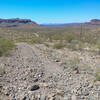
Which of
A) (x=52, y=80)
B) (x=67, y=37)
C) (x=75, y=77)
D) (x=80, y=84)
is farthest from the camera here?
(x=67, y=37)

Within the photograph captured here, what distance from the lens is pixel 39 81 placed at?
852cm

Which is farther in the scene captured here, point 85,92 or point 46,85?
point 46,85

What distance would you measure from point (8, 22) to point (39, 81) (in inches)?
6764

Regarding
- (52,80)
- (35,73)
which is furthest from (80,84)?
(35,73)

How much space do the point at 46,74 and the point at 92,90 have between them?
3.04 meters

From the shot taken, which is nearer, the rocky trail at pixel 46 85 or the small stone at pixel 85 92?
the rocky trail at pixel 46 85

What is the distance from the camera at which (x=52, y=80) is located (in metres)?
8.69

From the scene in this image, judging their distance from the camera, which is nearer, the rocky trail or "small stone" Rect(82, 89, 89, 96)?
the rocky trail

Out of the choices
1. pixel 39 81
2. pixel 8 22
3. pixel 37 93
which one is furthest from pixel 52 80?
pixel 8 22

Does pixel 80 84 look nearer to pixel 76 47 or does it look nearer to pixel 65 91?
pixel 65 91

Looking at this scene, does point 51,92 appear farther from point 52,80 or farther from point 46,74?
point 46,74

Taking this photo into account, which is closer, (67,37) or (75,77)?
(75,77)

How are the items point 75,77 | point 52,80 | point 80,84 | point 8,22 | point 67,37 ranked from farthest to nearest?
point 8,22 < point 67,37 < point 75,77 < point 52,80 < point 80,84

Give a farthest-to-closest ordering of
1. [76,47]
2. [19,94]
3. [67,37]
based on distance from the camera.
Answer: [67,37] → [76,47] → [19,94]
